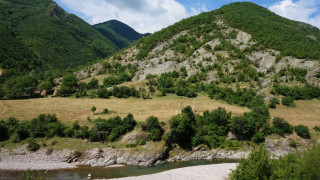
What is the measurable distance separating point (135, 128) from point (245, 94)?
1941 inches

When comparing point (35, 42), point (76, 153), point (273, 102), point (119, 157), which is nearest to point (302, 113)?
point (273, 102)

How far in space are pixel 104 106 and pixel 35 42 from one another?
114 m

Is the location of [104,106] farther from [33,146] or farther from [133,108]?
[33,146]

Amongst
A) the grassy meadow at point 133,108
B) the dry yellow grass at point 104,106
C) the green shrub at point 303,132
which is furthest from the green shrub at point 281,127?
the dry yellow grass at point 104,106

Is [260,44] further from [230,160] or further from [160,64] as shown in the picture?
[230,160]

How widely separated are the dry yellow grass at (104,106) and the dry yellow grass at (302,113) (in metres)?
12.6

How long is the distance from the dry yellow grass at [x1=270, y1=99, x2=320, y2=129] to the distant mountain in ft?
419

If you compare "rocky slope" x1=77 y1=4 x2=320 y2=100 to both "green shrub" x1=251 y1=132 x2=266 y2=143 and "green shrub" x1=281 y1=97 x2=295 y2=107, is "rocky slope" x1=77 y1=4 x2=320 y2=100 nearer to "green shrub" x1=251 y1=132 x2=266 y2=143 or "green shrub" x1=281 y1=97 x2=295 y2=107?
"green shrub" x1=281 y1=97 x2=295 y2=107

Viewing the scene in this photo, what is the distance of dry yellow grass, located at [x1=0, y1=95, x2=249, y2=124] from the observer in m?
58.9

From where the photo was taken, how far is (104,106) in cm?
6888

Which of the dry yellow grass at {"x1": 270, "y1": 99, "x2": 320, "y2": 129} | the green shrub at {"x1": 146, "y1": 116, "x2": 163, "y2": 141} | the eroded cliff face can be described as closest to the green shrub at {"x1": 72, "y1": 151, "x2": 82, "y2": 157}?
the green shrub at {"x1": 146, "y1": 116, "x2": 163, "y2": 141}

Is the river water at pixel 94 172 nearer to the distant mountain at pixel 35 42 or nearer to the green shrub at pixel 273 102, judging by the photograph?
the green shrub at pixel 273 102

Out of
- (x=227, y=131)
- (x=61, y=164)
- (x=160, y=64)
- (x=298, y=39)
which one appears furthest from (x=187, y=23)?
(x=61, y=164)

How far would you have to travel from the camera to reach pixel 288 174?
24.3 meters
